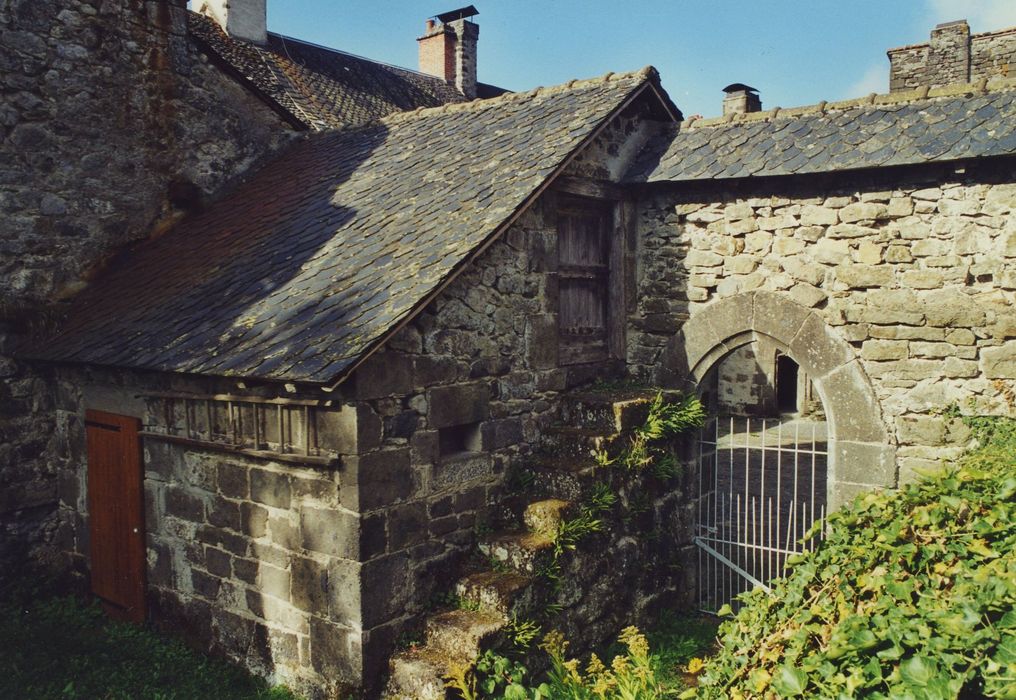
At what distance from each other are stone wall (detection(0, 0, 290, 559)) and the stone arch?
5.80 metres

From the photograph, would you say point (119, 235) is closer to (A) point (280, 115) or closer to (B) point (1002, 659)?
(A) point (280, 115)

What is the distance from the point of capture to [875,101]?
23.5 feet

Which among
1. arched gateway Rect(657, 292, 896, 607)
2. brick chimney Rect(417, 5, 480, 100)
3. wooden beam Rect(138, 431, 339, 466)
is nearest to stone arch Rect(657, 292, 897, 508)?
arched gateway Rect(657, 292, 896, 607)

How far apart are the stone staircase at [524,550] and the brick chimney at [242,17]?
13138 mm

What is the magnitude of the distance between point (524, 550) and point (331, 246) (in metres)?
2.88

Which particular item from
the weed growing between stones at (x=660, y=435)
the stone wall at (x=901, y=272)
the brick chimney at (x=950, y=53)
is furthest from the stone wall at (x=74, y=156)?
the brick chimney at (x=950, y=53)

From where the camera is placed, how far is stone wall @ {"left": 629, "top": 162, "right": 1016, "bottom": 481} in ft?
20.7

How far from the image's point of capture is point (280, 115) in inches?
388

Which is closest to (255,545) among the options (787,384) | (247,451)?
(247,451)

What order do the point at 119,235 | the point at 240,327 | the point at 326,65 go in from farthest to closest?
the point at 326,65
the point at 119,235
the point at 240,327

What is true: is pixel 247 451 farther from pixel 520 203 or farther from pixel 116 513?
pixel 520 203

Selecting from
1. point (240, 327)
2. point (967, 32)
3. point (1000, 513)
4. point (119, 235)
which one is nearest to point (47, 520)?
point (119, 235)

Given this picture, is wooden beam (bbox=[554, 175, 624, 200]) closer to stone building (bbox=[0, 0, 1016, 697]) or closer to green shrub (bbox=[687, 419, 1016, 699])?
stone building (bbox=[0, 0, 1016, 697])

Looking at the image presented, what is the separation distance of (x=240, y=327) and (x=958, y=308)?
5467 millimetres
